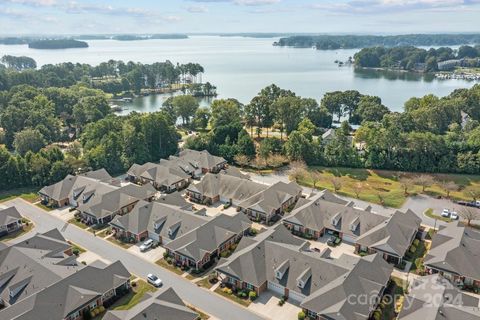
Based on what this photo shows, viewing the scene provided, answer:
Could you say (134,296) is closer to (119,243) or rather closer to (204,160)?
(119,243)

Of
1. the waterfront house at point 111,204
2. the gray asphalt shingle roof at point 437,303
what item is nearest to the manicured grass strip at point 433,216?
the gray asphalt shingle roof at point 437,303

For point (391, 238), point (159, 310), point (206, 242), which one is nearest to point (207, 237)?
point (206, 242)

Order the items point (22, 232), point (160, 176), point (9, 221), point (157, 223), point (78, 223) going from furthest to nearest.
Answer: point (160, 176)
point (78, 223)
point (22, 232)
point (9, 221)
point (157, 223)

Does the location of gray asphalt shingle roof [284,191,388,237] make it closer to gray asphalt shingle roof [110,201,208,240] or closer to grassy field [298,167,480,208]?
grassy field [298,167,480,208]

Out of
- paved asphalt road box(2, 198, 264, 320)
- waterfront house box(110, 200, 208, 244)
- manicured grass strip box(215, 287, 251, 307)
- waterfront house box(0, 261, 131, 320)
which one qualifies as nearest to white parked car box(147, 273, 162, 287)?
paved asphalt road box(2, 198, 264, 320)

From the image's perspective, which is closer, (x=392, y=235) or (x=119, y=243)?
(x=392, y=235)

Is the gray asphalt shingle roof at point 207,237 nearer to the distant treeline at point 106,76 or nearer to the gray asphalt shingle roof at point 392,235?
the gray asphalt shingle roof at point 392,235
